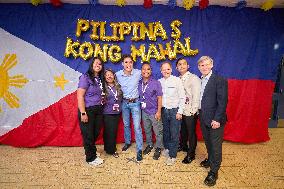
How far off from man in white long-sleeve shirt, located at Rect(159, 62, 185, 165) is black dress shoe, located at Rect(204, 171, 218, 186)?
657 millimetres

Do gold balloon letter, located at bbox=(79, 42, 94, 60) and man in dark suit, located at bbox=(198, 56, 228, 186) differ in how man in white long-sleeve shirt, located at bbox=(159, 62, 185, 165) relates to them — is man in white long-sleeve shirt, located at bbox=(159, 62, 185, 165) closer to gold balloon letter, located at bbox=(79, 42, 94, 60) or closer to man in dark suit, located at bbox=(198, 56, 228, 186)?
man in dark suit, located at bbox=(198, 56, 228, 186)

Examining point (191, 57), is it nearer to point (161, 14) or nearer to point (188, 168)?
point (161, 14)

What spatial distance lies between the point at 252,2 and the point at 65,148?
14.3ft

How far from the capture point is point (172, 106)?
3.55m

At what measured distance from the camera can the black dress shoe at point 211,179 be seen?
298cm

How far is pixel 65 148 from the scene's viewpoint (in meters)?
4.21

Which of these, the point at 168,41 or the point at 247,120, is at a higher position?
the point at 168,41

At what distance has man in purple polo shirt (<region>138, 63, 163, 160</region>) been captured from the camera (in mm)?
3684

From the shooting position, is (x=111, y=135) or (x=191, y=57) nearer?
(x=111, y=135)

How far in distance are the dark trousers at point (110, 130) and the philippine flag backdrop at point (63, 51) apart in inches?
21.3

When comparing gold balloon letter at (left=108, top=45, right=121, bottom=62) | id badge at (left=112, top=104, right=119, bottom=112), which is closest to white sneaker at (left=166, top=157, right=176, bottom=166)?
id badge at (left=112, top=104, right=119, bottom=112)

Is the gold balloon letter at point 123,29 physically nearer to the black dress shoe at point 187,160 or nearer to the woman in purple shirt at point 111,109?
the woman in purple shirt at point 111,109

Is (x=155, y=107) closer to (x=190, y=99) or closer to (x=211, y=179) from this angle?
(x=190, y=99)

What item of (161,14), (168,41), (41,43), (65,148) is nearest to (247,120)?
(168,41)
